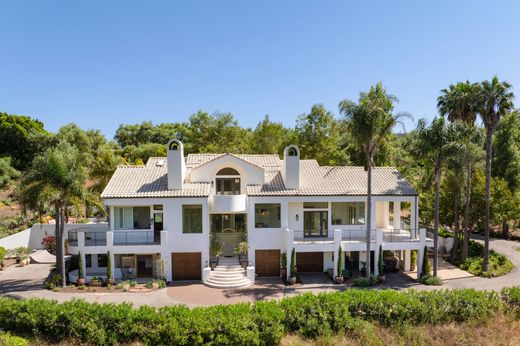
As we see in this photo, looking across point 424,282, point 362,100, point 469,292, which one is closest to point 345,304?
point 469,292

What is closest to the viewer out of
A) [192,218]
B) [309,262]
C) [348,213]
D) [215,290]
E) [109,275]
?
[215,290]

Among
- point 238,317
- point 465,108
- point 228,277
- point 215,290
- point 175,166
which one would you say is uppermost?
point 465,108

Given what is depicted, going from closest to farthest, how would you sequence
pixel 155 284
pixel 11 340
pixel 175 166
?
pixel 11 340, pixel 155 284, pixel 175 166

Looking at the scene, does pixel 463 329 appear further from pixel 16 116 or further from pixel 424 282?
pixel 16 116

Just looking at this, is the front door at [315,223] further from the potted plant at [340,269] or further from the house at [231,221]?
the potted plant at [340,269]

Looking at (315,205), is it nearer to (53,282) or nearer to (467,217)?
(467,217)

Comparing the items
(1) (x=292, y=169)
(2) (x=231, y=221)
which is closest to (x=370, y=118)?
(1) (x=292, y=169)

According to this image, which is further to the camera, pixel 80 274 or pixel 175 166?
pixel 175 166
